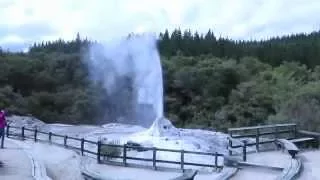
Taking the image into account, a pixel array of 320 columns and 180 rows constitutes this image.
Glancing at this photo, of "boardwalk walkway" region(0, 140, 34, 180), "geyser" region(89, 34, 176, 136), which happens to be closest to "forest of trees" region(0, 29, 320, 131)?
"geyser" region(89, 34, 176, 136)

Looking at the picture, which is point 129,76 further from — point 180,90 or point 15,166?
point 15,166

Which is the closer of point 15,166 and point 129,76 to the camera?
point 15,166

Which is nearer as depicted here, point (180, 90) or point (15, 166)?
point (15, 166)

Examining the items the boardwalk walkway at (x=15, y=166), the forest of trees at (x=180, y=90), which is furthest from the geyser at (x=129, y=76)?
the boardwalk walkway at (x=15, y=166)

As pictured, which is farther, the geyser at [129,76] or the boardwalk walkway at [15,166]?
the geyser at [129,76]

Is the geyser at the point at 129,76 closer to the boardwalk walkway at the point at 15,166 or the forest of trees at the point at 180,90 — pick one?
the forest of trees at the point at 180,90

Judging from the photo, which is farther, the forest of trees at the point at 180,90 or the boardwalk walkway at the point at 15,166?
the forest of trees at the point at 180,90

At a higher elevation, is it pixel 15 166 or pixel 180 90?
pixel 180 90

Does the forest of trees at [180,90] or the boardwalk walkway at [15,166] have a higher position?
the forest of trees at [180,90]

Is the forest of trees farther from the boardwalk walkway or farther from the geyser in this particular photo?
the boardwalk walkway

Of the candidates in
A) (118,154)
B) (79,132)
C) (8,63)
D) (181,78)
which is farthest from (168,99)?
(118,154)

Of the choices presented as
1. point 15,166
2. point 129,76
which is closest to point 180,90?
point 129,76

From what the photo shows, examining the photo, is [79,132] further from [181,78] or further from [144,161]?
[181,78]

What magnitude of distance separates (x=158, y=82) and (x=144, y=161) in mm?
21580
